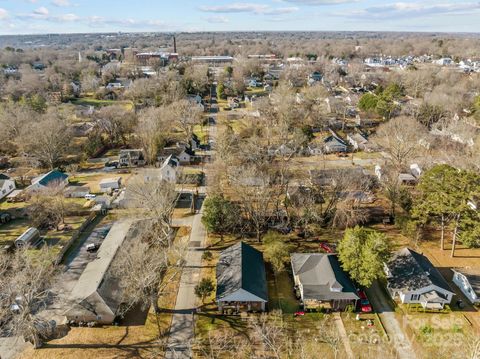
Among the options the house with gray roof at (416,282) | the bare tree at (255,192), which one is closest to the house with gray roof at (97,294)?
the bare tree at (255,192)

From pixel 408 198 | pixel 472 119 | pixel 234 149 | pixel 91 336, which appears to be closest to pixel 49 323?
pixel 91 336

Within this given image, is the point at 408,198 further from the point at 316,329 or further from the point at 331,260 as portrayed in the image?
the point at 316,329

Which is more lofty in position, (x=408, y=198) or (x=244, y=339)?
(x=408, y=198)

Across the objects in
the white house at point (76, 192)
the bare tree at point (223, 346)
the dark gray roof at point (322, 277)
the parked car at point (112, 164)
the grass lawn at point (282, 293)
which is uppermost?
the parked car at point (112, 164)

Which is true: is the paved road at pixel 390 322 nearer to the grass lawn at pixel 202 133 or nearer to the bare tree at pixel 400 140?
the bare tree at pixel 400 140

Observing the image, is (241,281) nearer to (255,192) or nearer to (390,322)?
(255,192)

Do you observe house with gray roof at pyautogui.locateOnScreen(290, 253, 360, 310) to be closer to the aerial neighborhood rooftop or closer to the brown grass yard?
the aerial neighborhood rooftop

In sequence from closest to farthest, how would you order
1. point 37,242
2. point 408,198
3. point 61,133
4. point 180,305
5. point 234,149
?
point 180,305 < point 37,242 < point 408,198 < point 234,149 < point 61,133
